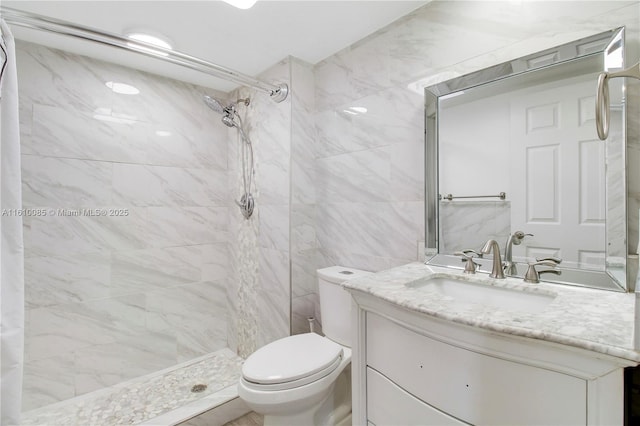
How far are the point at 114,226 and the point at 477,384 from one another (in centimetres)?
224

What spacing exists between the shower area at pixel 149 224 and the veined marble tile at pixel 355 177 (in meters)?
0.18

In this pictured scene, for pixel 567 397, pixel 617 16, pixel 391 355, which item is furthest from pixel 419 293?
pixel 617 16

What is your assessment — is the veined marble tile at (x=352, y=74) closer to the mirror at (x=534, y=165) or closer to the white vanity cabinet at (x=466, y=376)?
the mirror at (x=534, y=165)

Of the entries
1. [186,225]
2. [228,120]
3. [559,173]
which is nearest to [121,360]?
[186,225]

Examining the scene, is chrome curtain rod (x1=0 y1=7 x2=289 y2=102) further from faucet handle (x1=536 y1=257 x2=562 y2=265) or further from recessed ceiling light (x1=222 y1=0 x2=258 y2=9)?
faucet handle (x1=536 y1=257 x2=562 y2=265)

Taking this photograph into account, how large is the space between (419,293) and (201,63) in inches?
58.3

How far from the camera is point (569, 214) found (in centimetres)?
107

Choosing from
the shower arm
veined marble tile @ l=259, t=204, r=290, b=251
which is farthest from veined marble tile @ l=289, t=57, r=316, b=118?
the shower arm

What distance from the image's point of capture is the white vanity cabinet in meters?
0.62

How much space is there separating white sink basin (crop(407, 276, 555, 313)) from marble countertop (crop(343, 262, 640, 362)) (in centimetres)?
2

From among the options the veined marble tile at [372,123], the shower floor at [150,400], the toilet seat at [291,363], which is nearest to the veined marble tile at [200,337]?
the shower floor at [150,400]

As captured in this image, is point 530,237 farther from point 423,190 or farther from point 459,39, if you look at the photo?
point 459,39

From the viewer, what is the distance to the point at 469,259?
4.15 feet

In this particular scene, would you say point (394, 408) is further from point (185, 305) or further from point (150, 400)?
point (185, 305)
